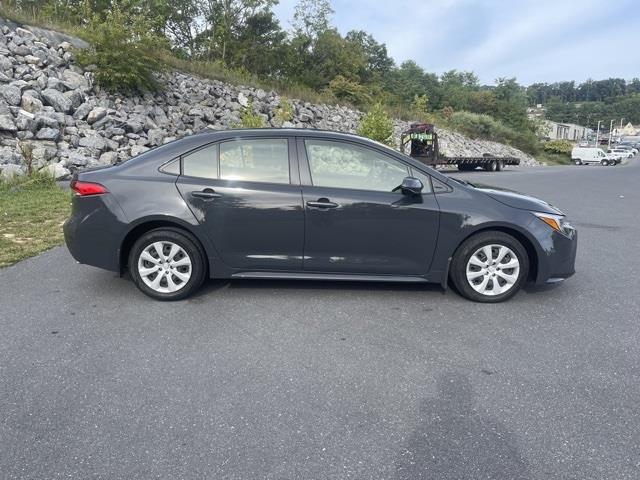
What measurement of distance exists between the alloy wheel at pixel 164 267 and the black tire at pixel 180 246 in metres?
0.02

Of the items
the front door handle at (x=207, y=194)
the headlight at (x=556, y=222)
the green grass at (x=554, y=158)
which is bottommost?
the headlight at (x=556, y=222)

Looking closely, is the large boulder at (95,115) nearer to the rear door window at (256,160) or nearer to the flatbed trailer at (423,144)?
the rear door window at (256,160)

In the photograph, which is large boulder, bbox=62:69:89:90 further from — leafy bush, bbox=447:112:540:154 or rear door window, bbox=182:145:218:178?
leafy bush, bbox=447:112:540:154

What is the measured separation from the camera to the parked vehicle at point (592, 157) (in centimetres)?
5041

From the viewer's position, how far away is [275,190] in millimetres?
4398

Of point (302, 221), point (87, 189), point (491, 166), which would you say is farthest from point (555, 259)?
point (491, 166)

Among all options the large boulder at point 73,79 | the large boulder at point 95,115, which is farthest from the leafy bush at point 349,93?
the large boulder at point 95,115

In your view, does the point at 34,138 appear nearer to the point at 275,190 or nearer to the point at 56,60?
the point at 56,60

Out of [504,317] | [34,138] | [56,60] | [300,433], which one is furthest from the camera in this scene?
[56,60]

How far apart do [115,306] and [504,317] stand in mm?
3544

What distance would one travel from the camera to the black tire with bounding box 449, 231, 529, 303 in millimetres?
4438

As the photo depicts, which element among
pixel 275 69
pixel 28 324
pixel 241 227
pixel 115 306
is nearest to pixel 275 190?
pixel 241 227

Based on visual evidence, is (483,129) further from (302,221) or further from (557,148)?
(302,221)

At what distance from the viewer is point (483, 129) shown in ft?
159
